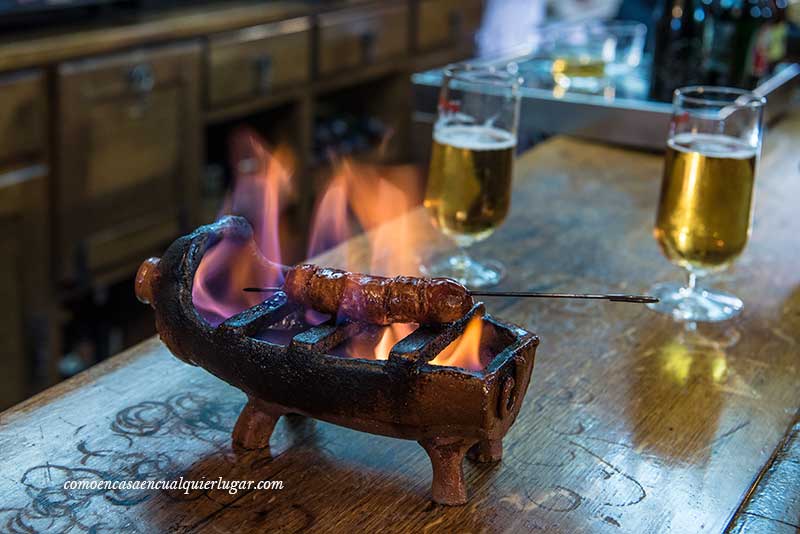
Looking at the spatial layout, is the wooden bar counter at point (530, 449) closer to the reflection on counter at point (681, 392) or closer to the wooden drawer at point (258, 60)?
the reflection on counter at point (681, 392)

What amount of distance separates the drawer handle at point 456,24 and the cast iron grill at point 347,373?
136 inches

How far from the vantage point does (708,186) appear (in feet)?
4.19

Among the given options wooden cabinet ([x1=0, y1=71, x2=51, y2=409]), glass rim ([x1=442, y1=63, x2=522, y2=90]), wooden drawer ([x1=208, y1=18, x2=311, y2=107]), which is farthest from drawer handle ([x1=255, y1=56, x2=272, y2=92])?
glass rim ([x1=442, y1=63, x2=522, y2=90])

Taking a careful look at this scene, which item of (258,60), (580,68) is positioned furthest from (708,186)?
(258,60)

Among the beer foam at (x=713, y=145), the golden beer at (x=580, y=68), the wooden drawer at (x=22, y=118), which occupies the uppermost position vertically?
the beer foam at (x=713, y=145)

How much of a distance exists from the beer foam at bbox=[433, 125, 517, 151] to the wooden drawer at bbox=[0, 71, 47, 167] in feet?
4.41

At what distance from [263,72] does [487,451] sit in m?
2.46

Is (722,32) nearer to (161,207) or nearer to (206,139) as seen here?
(161,207)

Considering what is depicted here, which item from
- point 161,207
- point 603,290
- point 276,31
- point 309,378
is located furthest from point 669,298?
point 276,31

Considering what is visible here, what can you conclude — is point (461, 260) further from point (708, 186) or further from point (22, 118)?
point (22, 118)

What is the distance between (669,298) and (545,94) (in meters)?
0.80

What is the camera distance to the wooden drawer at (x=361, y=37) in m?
3.50

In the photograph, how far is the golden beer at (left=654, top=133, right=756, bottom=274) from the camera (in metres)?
1.28

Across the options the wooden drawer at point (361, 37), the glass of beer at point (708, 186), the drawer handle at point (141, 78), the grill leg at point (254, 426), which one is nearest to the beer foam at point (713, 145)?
the glass of beer at point (708, 186)
